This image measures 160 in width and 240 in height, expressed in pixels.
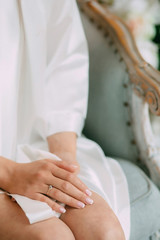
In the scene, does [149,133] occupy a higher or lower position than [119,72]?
lower

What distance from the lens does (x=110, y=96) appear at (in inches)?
38.7

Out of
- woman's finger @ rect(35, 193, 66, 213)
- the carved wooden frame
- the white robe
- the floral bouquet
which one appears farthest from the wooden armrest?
woman's finger @ rect(35, 193, 66, 213)

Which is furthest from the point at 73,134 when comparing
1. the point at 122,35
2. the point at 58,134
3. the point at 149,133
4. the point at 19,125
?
the point at 122,35

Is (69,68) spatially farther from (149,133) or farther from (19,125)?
(149,133)

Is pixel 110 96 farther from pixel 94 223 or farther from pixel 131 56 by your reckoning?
pixel 94 223

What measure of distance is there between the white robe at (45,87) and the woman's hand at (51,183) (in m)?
0.07

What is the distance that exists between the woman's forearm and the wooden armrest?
0.24 m

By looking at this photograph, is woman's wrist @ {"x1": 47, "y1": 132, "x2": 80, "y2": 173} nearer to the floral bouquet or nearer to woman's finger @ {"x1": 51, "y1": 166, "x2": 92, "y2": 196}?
woman's finger @ {"x1": 51, "y1": 166, "x2": 92, "y2": 196}

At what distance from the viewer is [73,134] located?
83 cm

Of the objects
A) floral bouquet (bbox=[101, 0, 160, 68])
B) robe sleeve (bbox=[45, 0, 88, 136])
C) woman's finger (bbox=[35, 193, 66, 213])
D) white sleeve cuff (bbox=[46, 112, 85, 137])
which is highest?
floral bouquet (bbox=[101, 0, 160, 68])

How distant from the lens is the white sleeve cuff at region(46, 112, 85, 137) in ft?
2.67

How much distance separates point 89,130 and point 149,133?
0.24 meters

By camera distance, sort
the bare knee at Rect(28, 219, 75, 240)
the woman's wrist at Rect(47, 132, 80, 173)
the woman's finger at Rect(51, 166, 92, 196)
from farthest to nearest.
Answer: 1. the woman's wrist at Rect(47, 132, 80, 173)
2. the woman's finger at Rect(51, 166, 92, 196)
3. the bare knee at Rect(28, 219, 75, 240)

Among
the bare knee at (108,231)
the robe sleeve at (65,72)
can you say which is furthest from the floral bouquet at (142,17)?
the bare knee at (108,231)
